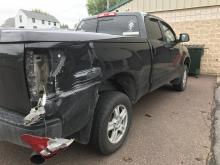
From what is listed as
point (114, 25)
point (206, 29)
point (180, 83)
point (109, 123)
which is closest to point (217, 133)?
point (109, 123)

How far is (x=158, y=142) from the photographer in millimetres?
3451

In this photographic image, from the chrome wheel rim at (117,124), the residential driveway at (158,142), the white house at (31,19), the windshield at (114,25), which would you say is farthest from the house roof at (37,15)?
the chrome wheel rim at (117,124)

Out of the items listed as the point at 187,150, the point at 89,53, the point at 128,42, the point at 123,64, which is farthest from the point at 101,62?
the point at 187,150

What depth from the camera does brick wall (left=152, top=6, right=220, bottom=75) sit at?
9000 mm

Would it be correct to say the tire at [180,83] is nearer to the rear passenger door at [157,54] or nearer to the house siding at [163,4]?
the rear passenger door at [157,54]

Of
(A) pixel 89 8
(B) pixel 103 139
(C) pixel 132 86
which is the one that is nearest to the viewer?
(B) pixel 103 139

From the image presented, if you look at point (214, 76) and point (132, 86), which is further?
point (214, 76)

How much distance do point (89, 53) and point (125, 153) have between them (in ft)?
4.83

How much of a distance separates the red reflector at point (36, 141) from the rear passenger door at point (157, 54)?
2.43 m

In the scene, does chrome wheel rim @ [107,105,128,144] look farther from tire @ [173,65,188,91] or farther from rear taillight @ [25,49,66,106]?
tire @ [173,65,188,91]

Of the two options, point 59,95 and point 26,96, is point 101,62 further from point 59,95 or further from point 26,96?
point 26,96

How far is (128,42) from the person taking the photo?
322 cm

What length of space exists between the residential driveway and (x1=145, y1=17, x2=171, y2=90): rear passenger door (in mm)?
625

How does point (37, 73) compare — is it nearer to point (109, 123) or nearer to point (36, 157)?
point (36, 157)
